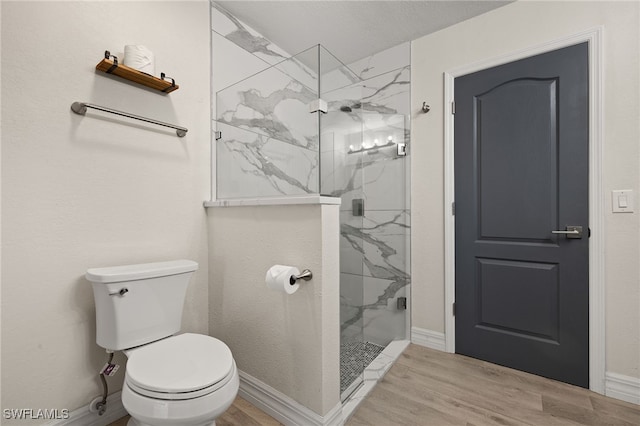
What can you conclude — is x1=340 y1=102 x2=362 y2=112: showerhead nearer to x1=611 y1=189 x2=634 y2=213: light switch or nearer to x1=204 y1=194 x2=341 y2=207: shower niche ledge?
x1=204 y1=194 x2=341 y2=207: shower niche ledge

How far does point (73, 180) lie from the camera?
1.35 m

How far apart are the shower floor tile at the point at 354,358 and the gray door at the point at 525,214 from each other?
651 mm

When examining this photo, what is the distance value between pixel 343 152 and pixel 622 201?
60.9 inches

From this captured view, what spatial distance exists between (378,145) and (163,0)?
1.64 meters

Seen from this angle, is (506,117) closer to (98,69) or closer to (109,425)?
(98,69)

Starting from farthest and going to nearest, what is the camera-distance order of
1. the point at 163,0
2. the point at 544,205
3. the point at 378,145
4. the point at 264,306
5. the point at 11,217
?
the point at 378,145 < the point at 544,205 < the point at 163,0 < the point at 264,306 < the point at 11,217

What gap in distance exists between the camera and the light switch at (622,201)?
1.61 meters

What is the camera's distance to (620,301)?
1640 mm

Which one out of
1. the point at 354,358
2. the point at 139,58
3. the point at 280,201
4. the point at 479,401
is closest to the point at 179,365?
the point at 280,201

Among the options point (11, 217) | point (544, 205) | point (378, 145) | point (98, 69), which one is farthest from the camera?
point (378, 145)

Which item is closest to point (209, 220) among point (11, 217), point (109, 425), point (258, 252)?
point (258, 252)

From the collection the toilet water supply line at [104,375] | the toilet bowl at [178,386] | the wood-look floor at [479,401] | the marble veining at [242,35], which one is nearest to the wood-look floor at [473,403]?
the wood-look floor at [479,401]

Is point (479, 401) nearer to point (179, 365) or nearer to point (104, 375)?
point (179, 365)

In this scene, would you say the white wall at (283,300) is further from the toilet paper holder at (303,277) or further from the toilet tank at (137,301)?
the toilet tank at (137,301)
